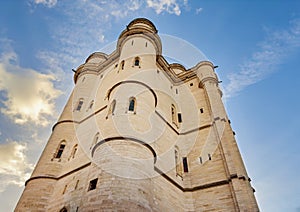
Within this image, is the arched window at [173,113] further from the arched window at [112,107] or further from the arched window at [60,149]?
the arched window at [60,149]

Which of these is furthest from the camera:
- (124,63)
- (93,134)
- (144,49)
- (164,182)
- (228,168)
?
(144,49)

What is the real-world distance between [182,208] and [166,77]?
1178 cm

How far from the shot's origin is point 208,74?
66.8ft

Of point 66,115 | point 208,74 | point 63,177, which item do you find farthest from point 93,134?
point 208,74

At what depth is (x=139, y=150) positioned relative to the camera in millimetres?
9906

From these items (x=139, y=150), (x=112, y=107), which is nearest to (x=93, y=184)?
(x=139, y=150)

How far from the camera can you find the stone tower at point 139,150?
9.08 meters

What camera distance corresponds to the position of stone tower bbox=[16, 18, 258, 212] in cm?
908

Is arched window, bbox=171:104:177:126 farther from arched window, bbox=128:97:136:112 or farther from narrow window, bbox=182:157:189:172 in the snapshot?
arched window, bbox=128:97:136:112

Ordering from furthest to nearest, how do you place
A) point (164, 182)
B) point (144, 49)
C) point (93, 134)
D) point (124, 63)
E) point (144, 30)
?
point (144, 30)
point (144, 49)
point (124, 63)
point (93, 134)
point (164, 182)

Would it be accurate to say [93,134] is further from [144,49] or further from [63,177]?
[144,49]

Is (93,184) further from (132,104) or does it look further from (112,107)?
(132,104)

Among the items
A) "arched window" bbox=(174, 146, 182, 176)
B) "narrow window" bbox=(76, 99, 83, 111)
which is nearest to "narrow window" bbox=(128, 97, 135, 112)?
"arched window" bbox=(174, 146, 182, 176)

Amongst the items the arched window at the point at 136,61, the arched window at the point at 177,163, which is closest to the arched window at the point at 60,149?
the arched window at the point at 136,61
